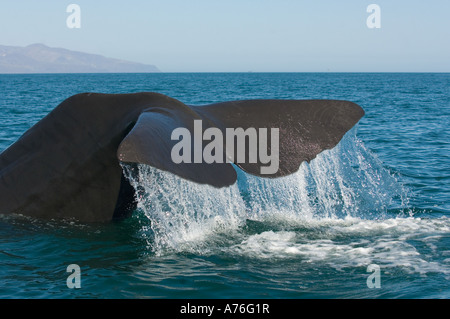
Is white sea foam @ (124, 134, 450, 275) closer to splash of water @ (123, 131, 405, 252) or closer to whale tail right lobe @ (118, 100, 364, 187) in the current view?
splash of water @ (123, 131, 405, 252)

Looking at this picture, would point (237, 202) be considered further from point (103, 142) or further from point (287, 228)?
point (103, 142)

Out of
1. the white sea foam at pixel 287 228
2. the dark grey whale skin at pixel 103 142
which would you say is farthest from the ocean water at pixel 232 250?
the dark grey whale skin at pixel 103 142

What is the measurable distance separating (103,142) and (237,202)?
1.64 meters

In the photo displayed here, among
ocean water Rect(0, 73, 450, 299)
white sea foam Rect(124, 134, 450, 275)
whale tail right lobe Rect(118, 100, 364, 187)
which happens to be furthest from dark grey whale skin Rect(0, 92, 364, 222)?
white sea foam Rect(124, 134, 450, 275)

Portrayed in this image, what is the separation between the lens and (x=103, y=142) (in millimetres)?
5566

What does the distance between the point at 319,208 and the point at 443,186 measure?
3672 mm

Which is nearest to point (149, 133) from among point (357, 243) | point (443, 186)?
point (357, 243)

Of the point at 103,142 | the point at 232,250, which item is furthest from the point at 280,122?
the point at 103,142

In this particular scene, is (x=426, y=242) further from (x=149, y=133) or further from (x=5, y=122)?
(x=5, y=122)

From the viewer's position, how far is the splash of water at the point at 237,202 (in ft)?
18.2

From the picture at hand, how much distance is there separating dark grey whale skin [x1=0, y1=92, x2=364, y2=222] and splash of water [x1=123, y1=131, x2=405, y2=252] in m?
0.30

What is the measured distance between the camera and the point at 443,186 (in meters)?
10.9

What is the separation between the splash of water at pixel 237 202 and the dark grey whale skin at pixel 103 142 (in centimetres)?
30

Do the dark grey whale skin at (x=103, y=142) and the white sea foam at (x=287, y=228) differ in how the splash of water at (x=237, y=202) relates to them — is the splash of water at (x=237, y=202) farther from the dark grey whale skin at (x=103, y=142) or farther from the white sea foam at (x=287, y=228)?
the dark grey whale skin at (x=103, y=142)
